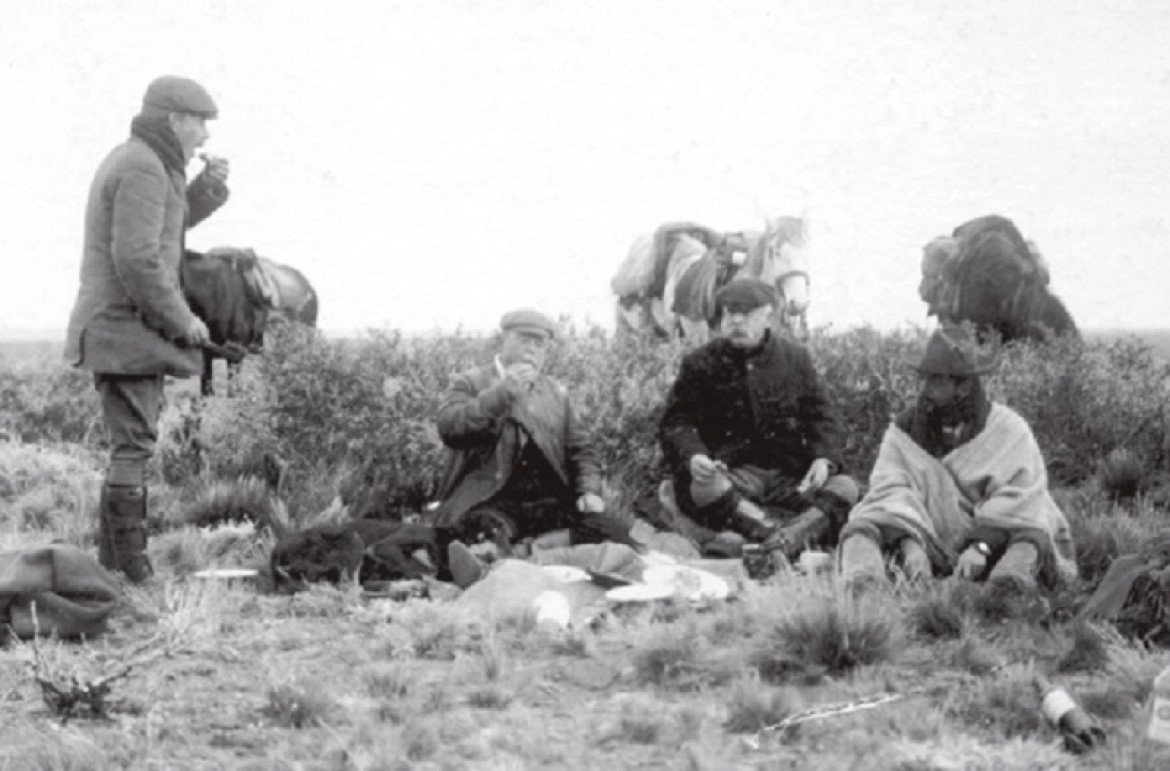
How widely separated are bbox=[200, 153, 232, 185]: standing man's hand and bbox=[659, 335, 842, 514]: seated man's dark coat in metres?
2.74

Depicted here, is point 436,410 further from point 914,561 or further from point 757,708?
point 757,708

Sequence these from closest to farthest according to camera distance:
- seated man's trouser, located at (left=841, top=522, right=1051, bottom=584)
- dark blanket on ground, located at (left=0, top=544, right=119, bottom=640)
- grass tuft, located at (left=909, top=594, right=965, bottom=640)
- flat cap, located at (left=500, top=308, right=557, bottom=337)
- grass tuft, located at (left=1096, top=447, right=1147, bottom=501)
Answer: grass tuft, located at (left=909, top=594, right=965, bottom=640), dark blanket on ground, located at (left=0, top=544, right=119, bottom=640), seated man's trouser, located at (left=841, top=522, right=1051, bottom=584), flat cap, located at (left=500, top=308, right=557, bottom=337), grass tuft, located at (left=1096, top=447, right=1147, bottom=501)

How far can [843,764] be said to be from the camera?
5.17 meters

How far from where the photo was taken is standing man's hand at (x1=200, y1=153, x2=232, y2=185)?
343 inches

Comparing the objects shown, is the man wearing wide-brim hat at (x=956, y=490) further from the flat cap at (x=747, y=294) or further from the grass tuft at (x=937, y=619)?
the flat cap at (x=747, y=294)

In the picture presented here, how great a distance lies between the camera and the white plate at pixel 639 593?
25.3 feet

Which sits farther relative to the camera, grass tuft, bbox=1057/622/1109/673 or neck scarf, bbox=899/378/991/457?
neck scarf, bbox=899/378/991/457

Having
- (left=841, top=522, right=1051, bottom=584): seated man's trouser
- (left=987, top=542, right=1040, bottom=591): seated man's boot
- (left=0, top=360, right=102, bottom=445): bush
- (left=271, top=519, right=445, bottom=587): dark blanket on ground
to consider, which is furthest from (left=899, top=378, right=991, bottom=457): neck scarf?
(left=0, top=360, right=102, bottom=445): bush

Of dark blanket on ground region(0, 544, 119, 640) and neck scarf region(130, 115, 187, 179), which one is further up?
neck scarf region(130, 115, 187, 179)

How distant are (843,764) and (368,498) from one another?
5804 millimetres

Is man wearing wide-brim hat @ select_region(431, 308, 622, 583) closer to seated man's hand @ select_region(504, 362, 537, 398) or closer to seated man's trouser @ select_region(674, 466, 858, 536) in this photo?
seated man's hand @ select_region(504, 362, 537, 398)

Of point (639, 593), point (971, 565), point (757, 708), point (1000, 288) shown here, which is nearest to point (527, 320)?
point (639, 593)

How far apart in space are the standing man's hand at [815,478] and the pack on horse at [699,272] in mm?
2428

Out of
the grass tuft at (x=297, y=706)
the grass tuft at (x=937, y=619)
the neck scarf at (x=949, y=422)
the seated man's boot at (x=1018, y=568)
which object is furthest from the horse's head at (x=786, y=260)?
the grass tuft at (x=297, y=706)
